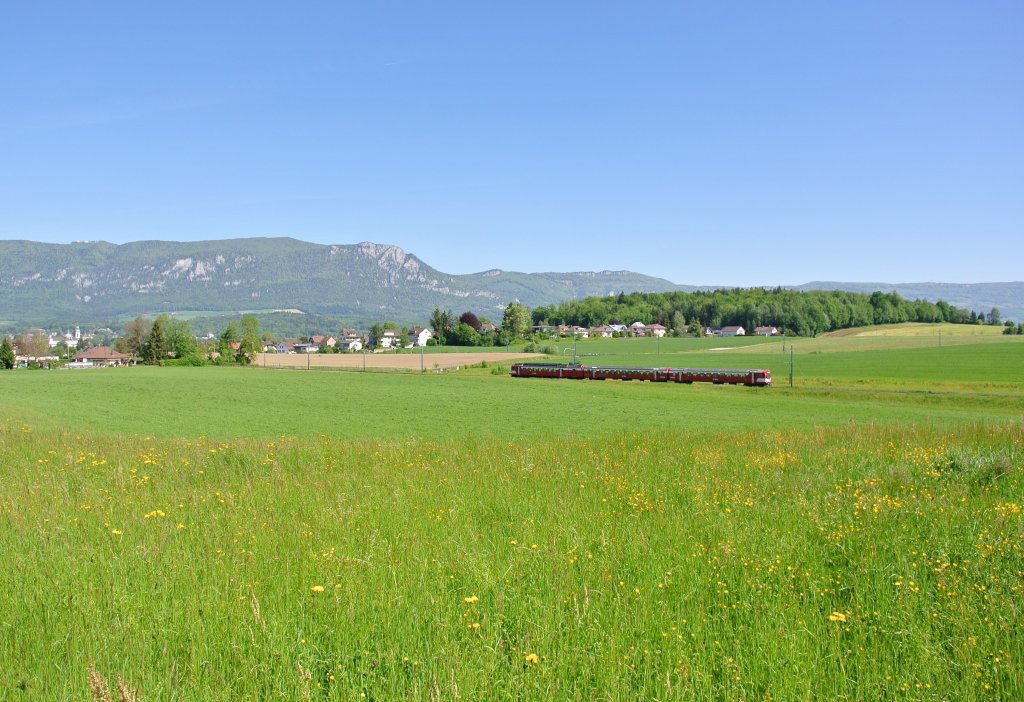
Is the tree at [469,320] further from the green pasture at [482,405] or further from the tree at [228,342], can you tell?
the green pasture at [482,405]

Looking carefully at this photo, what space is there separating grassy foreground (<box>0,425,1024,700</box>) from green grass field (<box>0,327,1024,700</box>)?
0.09ft

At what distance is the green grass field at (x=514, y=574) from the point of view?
14.0 feet

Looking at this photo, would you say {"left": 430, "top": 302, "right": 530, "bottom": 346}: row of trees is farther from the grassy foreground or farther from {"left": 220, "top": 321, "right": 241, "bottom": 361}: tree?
the grassy foreground

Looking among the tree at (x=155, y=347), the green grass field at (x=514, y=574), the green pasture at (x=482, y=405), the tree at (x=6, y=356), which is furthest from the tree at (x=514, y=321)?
the green grass field at (x=514, y=574)

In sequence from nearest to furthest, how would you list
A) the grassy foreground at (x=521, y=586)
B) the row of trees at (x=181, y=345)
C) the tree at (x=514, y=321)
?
the grassy foreground at (x=521, y=586), the row of trees at (x=181, y=345), the tree at (x=514, y=321)

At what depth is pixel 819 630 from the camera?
4.77 metres

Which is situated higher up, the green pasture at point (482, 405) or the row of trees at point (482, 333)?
the row of trees at point (482, 333)

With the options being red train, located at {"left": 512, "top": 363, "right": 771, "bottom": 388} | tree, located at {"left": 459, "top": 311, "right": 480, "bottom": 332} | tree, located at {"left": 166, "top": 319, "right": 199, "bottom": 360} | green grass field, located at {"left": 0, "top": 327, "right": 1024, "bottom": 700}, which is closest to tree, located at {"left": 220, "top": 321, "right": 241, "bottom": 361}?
tree, located at {"left": 166, "top": 319, "right": 199, "bottom": 360}

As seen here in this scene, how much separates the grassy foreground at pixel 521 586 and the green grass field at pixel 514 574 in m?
0.03

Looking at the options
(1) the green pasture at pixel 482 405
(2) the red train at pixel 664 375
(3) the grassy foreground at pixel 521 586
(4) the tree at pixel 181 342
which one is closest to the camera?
(3) the grassy foreground at pixel 521 586

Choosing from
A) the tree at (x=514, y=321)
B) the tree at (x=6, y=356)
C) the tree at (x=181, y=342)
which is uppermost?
the tree at (x=514, y=321)

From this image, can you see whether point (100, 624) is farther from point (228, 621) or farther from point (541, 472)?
point (541, 472)

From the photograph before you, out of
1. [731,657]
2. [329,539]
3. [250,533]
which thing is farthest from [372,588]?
[731,657]

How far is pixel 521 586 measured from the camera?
5.48 m
